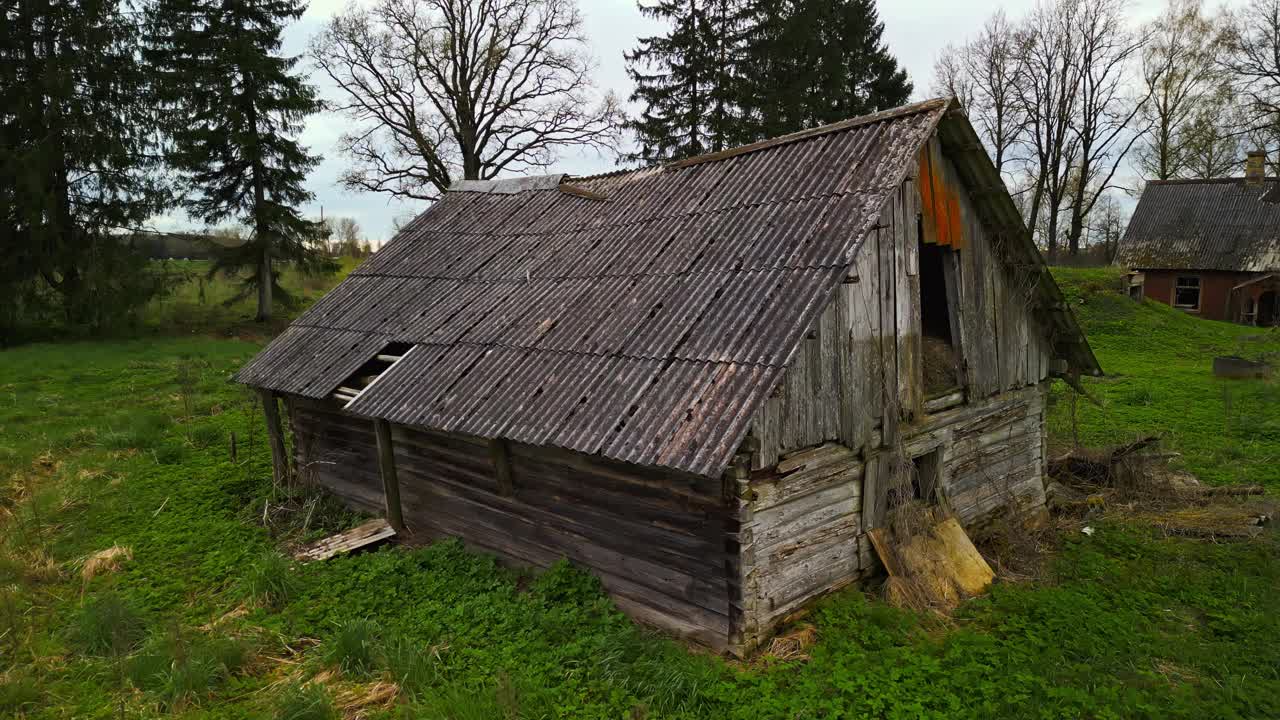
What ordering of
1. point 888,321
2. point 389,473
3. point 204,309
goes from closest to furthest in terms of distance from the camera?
point 888,321
point 389,473
point 204,309

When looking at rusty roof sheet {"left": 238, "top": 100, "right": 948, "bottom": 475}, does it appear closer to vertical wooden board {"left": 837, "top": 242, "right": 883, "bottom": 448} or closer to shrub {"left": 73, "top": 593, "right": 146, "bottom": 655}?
vertical wooden board {"left": 837, "top": 242, "right": 883, "bottom": 448}

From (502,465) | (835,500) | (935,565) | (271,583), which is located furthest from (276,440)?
(935,565)

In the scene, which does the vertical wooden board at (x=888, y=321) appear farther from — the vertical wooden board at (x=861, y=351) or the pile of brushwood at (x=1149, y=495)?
the pile of brushwood at (x=1149, y=495)

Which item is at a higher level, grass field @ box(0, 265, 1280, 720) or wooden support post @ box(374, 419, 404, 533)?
wooden support post @ box(374, 419, 404, 533)

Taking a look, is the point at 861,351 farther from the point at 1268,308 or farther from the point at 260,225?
the point at 1268,308

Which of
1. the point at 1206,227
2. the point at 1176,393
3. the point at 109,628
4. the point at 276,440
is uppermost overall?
the point at 1206,227

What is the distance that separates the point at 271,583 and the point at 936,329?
9.29m

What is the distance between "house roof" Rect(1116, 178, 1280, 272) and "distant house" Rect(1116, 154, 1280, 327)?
3 cm

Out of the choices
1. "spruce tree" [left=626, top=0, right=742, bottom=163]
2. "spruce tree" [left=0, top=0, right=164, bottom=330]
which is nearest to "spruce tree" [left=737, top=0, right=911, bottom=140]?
"spruce tree" [left=626, top=0, right=742, bottom=163]

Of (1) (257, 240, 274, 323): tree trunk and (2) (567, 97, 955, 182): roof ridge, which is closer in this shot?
(2) (567, 97, 955, 182): roof ridge

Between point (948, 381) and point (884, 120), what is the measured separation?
3323 mm

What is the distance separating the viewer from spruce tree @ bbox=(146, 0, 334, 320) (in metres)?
25.6

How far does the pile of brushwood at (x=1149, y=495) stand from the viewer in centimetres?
920

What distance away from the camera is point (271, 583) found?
7.84 metres
